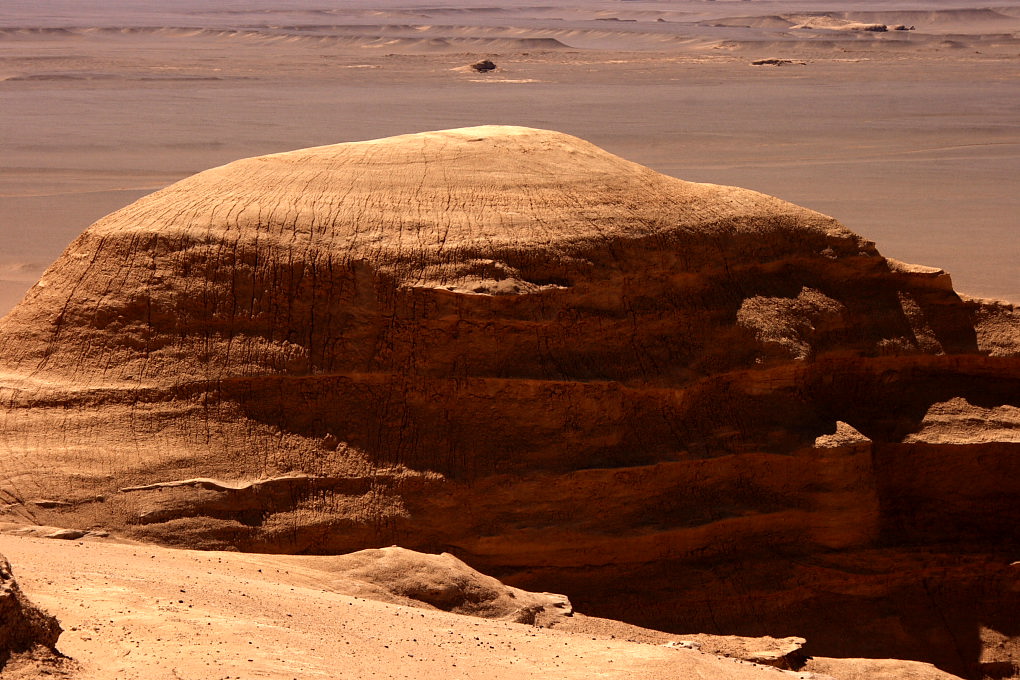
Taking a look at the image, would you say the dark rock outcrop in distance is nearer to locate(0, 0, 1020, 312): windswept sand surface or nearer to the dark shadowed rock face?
locate(0, 0, 1020, 312): windswept sand surface

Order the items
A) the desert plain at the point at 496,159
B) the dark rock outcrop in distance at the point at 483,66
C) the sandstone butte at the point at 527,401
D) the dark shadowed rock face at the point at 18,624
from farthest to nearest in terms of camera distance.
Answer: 1. the dark rock outcrop in distance at the point at 483,66
2. the sandstone butte at the point at 527,401
3. the desert plain at the point at 496,159
4. the dark shadowed rock face at the point at 18,624

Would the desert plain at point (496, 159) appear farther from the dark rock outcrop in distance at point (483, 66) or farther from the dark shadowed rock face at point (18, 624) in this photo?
the dark rock outcrop in distance at point (483, 66)

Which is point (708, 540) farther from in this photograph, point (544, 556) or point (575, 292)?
point (575, 292)

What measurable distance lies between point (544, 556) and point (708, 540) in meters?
1.34

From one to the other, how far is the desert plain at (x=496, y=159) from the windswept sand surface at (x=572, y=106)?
0.19m

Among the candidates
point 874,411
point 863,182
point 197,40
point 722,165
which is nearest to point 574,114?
point 722,165

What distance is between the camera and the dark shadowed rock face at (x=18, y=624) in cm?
500

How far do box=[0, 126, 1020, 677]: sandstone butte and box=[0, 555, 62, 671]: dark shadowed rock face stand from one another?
3503 mm

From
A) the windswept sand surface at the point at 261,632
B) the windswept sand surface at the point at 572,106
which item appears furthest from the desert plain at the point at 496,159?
the windswept sand surface at the point at 572,106

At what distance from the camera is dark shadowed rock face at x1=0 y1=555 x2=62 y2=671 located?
5.00 meters

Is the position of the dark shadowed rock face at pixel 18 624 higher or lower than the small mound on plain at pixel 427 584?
higher

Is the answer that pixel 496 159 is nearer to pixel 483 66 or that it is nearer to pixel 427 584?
pixel 427 584

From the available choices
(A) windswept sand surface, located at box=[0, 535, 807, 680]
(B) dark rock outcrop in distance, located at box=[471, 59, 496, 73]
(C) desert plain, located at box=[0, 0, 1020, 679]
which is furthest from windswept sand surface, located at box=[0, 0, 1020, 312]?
(A) windswept sand surface, located at box=[0, 535, 807, 680]

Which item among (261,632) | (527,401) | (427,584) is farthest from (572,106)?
(261,632)
